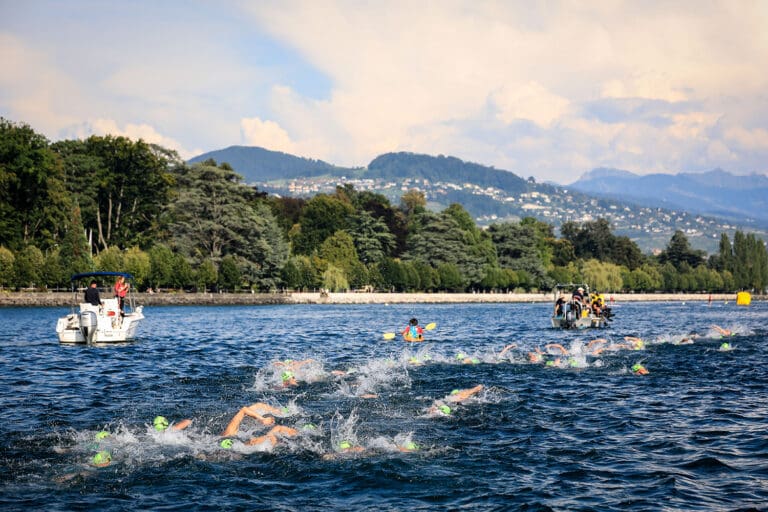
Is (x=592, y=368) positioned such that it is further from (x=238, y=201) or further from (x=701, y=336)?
(x=238, y=201)

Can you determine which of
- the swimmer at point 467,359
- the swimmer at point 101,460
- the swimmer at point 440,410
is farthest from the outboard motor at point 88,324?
the swimmer at point 101,460

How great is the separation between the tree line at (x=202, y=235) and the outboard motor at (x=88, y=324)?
53.9m

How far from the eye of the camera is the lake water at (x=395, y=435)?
43.3ft

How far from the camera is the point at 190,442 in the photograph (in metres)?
16.2

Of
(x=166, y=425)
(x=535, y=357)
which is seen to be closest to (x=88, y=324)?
(x=535, y=357)

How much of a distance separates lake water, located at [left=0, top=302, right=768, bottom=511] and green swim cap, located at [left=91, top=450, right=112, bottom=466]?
183 mm

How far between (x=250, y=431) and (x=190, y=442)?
1.39 m

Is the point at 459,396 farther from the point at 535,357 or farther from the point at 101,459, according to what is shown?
the point at 535,357

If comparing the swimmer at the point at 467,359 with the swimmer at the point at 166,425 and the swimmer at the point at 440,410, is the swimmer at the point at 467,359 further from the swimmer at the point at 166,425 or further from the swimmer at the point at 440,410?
the swimmer at the point at 166,425

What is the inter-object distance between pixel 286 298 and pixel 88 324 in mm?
74707

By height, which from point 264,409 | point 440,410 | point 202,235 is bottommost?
point 440,410

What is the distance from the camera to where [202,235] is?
4313 inches

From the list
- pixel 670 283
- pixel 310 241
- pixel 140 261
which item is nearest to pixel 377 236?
pixel 310 241

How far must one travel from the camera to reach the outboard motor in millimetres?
37250
